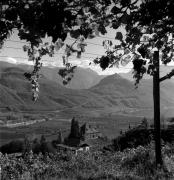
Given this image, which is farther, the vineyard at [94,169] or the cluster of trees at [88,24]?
the vineyard at [94,169]

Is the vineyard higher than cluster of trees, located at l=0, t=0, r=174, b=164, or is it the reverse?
cluster of trees, located at l=0, t=0, r=174, b=164

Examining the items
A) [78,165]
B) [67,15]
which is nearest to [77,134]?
[78,165]

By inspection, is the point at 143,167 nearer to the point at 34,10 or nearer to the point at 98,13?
the point at 98,13

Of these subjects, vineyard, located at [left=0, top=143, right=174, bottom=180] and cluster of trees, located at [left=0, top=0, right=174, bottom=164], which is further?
vineyard, located at [left=0, top=143, right=174, bottom=180]

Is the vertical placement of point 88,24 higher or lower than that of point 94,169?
higher

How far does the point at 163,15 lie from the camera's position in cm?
446

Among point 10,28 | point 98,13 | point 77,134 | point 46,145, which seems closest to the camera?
point 10,28

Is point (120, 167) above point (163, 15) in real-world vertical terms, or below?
below

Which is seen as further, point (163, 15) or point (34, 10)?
point (163, 15)

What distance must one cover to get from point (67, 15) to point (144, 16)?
4.46ft

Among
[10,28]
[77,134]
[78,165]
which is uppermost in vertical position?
[10,28]

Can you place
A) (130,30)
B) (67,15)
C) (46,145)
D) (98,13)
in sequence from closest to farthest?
(67,15) < (98,13) < (130,30) < (46,145)

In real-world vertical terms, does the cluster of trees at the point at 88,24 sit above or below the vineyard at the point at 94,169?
above

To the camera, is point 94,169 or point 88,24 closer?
point 88,24
